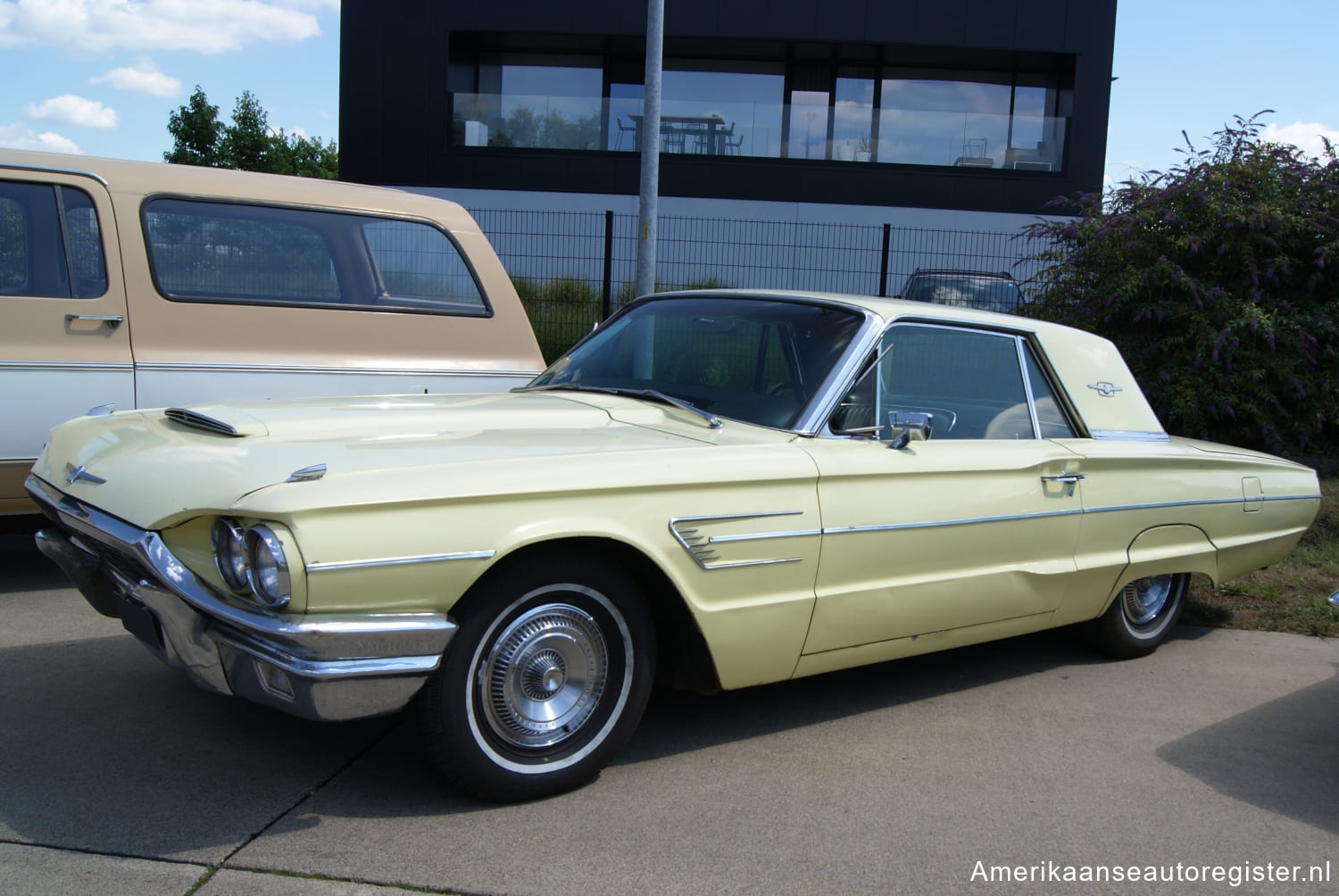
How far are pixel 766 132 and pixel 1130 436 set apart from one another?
14936 mm

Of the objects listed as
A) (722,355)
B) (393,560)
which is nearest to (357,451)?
(393,560)

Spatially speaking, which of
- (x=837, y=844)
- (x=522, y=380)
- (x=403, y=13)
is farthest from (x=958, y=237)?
(x=837, y=844)

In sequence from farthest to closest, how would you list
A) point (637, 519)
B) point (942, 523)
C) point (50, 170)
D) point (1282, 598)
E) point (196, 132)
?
point (196, 132)
point (1282, 598)
point (50, 170)
point (942, 523)
point (637, 519)

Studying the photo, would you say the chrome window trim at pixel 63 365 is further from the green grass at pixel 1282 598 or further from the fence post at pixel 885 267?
the fence post at pixel 885 267

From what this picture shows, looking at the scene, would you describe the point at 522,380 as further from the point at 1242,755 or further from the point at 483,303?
the point at 1242,755

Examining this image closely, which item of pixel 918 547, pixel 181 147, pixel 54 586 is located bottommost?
pixel 54 586

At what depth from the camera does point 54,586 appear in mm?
5199

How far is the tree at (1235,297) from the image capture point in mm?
8258

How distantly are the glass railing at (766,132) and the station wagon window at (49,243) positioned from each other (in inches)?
551

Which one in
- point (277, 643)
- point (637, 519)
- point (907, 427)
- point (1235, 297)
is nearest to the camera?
point (277, 643)

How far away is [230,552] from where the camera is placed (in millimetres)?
2693

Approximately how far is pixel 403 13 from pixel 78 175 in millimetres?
14663

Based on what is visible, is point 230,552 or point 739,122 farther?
point 739,122

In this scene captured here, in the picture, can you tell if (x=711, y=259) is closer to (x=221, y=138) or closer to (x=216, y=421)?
(x=216, y=421)
